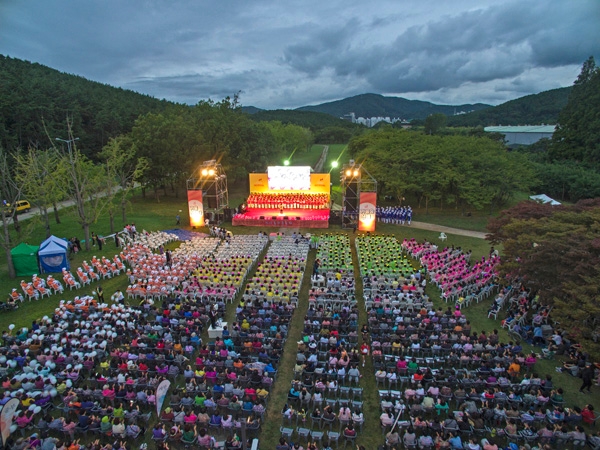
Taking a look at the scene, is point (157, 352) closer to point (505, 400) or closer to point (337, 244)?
point (505, 400)

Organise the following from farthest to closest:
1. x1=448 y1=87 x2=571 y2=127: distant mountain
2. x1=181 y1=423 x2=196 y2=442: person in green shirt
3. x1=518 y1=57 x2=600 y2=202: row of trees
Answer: x1=448 y1=87 x2=571 y2=127: distant mountain < x1=518 y1=57 x2=600 y2=202: row of trees < x1=181 y1=423 x2=196 y2=442: person in green shirt

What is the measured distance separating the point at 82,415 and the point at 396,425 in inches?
336

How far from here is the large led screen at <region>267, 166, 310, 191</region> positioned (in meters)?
37.7

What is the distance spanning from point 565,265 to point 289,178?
26583 mm

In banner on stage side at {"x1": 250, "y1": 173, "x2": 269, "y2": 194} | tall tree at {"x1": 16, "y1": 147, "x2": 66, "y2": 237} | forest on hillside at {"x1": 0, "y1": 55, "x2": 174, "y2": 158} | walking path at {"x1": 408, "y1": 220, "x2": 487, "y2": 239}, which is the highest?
forest on hillside at {"x1": 0, "y1": 55, "x2": 174, "y2": 158}

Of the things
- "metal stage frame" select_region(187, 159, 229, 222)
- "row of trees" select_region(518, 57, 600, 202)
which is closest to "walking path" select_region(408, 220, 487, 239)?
"metal stage frame" select_region(187, 159, 229, 222)

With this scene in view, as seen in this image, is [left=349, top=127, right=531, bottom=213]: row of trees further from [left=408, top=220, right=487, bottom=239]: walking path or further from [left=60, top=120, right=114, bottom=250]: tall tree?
Answer: [left=60, top=120, right=114, bottom=250]: tall tree

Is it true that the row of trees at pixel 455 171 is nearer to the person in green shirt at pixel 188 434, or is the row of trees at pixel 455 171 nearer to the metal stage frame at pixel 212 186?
the metal stage frame at pixel 212 186

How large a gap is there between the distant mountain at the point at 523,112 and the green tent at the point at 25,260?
146141 millimetres

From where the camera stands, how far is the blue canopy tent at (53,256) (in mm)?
22297

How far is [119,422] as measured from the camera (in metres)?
10.2

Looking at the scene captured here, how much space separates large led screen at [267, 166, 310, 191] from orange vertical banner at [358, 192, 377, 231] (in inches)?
319

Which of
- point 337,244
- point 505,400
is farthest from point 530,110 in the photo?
point 505,400

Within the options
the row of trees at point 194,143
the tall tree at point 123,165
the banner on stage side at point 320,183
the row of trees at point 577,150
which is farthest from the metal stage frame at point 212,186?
the row of trees at point 577,150
